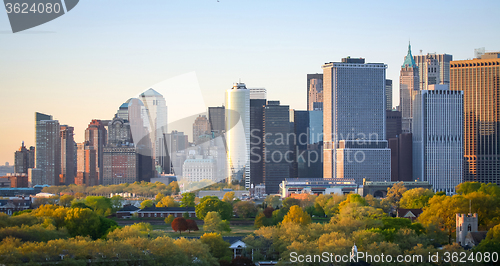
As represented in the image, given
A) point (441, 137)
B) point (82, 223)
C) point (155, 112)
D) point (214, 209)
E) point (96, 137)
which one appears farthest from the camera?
point (96, 137)

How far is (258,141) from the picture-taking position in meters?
185

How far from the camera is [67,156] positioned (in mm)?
186375

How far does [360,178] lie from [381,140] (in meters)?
10.7

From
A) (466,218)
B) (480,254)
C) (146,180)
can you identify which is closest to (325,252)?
(480,254)

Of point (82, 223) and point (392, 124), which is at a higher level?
point (392, 124)

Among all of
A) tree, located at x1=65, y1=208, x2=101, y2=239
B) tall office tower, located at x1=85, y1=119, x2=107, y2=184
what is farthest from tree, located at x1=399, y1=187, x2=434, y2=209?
tall office tower, located at x1=85, y1=119, x2=107, y2=184

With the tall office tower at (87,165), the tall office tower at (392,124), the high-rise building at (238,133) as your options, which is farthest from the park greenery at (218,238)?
the tall office tower at (392,124)

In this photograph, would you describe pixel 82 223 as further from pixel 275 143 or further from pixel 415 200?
pixel 275 143

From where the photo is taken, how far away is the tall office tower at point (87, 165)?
184000 millimetres

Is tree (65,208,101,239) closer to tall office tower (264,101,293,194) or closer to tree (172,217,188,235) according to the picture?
tree (172,217,188,235)

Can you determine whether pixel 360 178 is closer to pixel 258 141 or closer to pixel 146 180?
pixel 258 141

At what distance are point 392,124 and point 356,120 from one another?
2741cm

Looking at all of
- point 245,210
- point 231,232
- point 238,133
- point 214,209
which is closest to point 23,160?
point 238,133

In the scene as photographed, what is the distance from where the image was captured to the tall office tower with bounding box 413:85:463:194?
540 ft
